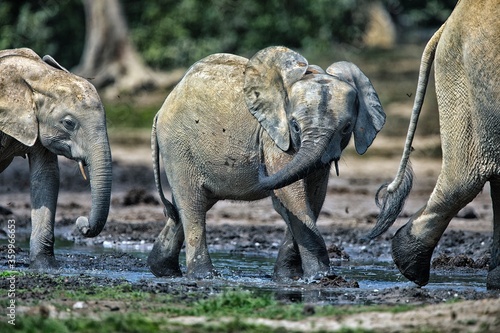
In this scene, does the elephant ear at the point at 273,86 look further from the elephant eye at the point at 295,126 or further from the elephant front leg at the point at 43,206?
the elephant front leg at the point at 43,206

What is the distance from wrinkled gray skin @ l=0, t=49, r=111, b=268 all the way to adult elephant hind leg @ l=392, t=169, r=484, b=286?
6.70 ft

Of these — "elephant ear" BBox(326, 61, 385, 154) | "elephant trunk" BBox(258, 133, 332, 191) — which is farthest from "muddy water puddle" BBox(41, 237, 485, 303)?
"elephant ear" BBox(326, 61, 385, 154)

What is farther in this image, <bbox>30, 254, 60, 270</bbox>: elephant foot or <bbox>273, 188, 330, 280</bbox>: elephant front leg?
<bbox>30, 254, 60, 270</bbox>: elephant foot

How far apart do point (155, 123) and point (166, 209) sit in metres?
0.65

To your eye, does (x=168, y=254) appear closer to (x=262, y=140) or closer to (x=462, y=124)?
(x=262, y=140)

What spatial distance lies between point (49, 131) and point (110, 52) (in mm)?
14581

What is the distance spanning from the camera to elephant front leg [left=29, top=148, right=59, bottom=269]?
8.73 m

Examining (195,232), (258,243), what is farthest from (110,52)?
(195,232)

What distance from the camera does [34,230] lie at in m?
8.80

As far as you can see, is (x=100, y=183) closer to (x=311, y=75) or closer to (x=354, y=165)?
(x=311, y=75)

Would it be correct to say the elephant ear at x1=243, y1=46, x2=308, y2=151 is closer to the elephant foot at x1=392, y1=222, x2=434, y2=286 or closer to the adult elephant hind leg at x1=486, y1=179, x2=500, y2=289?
the elephant foot at x1=392, y1=222, x2=434, y2=286

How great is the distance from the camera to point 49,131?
866 centimetres

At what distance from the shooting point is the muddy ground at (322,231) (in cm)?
702

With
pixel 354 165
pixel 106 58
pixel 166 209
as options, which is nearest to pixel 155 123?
pixel 166 209
